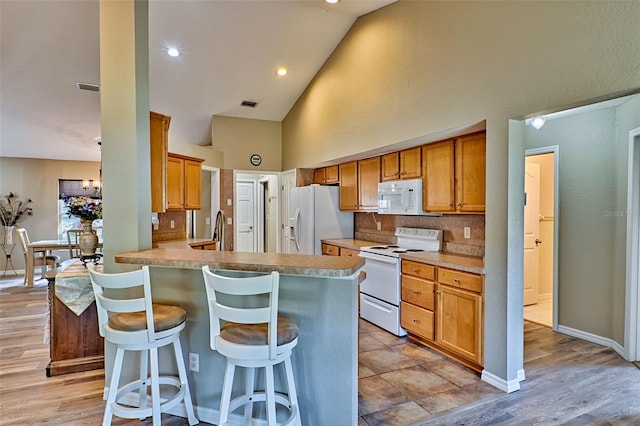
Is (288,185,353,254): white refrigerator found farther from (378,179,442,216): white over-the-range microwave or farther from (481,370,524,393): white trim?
(481,370,524,393): white trim

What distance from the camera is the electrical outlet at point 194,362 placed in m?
2.31

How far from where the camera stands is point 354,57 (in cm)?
455

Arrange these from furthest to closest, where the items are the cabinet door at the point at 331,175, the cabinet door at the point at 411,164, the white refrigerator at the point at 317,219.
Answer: the cabinet door at the point at 331,175 < the white refrigerator at the point at 317,219 < the cabinet door at the point at 411,164

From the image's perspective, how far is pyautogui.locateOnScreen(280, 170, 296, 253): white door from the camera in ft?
20.7

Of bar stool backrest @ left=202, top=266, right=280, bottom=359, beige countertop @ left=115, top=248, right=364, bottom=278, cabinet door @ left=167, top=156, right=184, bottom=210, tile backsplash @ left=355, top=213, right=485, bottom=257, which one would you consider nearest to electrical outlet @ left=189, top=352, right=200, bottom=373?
beige countertop @ left=115, top=248, right=364, bottom=278

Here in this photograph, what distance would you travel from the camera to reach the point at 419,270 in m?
3.50

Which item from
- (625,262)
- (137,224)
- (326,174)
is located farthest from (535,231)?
(137,224)

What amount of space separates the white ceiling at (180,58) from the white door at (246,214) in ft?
5.02

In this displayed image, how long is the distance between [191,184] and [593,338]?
16.3ft

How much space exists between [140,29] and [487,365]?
12.0 feet

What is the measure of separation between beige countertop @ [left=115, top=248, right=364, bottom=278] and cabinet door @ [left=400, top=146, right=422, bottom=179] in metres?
2.10

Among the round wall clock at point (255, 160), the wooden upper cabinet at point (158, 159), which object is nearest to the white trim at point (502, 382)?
the wooden upper cabinet at point (158, 159)

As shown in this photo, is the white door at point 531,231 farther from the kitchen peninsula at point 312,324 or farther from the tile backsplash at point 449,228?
the kitchen peninsula at point 312,324

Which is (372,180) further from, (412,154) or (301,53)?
(301,53)
